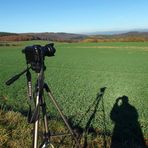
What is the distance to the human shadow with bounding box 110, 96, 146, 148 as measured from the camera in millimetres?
8628

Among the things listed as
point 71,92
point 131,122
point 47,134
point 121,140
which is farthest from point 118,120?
point 47,134

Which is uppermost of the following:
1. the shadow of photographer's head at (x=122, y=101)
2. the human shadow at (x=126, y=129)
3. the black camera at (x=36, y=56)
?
the black camera at (x=36, y=56)

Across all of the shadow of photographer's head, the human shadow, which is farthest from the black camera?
the shadow of photographer's head

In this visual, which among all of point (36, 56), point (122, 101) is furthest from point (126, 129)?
point (36, 56)

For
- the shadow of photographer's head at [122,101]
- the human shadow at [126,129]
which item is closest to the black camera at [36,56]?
the human shadow at [126,129]

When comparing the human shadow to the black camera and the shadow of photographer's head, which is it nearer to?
the shadow of photographer's head

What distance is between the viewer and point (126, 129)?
10438 mm

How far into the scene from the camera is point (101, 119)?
11344mm

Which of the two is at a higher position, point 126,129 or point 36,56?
point 36,56

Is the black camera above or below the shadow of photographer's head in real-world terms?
above

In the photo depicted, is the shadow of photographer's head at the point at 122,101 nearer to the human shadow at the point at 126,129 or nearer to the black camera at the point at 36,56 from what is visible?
the human shadow at the point at 126,129

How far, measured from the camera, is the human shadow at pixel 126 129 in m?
8.63

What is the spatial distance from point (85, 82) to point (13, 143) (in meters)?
15.7

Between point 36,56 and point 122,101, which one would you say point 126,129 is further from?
point 36,56
